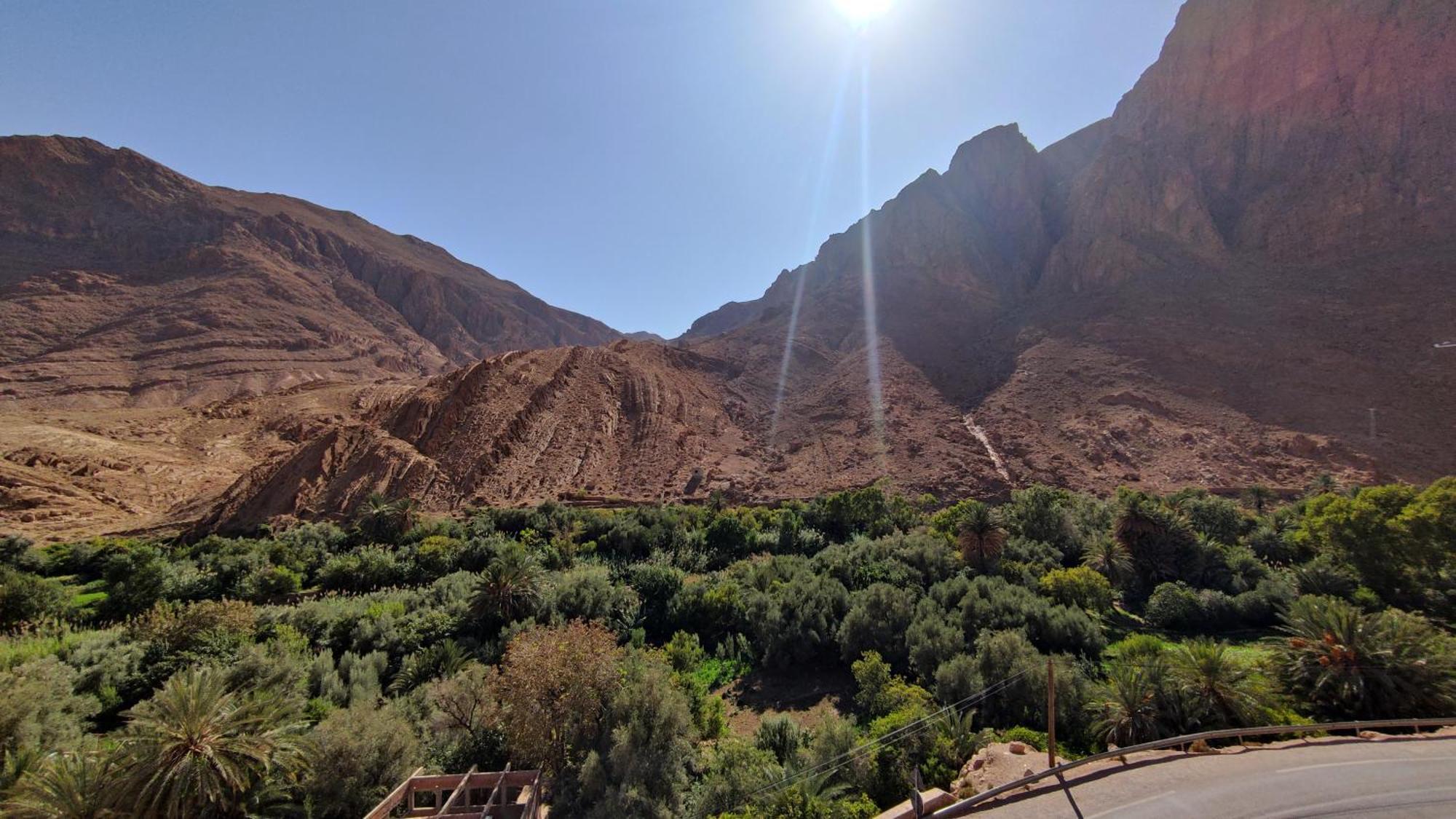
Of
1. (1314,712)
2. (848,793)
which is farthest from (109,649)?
(1314,712)

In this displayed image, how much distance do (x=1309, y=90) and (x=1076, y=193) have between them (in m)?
22.6

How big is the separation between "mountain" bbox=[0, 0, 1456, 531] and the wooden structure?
3335 cm

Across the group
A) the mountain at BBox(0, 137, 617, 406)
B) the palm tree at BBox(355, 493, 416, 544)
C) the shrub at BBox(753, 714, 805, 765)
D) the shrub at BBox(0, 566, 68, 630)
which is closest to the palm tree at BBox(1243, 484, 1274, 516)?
the shrub at BBox(753, 714, 805, 765)

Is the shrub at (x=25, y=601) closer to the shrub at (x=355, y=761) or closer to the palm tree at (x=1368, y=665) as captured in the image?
the shrub at (x=355, y=761)

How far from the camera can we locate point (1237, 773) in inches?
383

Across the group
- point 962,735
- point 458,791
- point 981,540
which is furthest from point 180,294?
point 962,735

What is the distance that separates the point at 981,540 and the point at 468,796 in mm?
22734

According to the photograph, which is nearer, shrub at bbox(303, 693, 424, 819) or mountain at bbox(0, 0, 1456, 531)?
shrub at bbox(303, 693, 424, 819)

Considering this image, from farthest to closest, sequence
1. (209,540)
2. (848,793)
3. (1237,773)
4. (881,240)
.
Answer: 1. (881,240)
2. (209,540)
3. (848,793)
4. (1237,773)

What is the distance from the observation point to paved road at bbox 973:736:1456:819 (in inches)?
338

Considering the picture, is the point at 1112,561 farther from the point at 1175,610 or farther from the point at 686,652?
the point at 686,652

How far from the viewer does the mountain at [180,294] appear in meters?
60.3

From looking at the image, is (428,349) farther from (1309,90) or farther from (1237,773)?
(1309,90)

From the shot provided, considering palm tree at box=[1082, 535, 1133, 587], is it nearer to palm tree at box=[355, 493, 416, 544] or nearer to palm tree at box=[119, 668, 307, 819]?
palm tree at box=[119, 668, 307, 819]
